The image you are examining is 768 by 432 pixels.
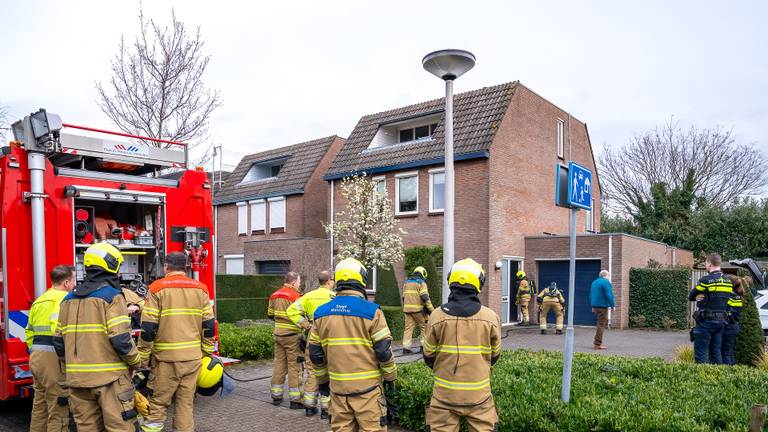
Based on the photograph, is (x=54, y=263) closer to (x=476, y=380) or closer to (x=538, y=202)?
(x=476, y=380)

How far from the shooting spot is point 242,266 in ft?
86.1

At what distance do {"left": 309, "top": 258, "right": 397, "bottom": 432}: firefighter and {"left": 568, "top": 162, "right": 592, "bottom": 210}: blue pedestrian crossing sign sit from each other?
2.58 meters

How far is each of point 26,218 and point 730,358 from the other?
10.4 meters

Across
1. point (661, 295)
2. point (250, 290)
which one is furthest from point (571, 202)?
point (250, 290)

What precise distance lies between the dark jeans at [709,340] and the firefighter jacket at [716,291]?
0.24 meters

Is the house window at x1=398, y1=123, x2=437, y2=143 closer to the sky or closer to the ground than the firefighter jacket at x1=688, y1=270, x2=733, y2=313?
closer to the sky

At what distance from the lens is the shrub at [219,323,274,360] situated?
10.8 meters

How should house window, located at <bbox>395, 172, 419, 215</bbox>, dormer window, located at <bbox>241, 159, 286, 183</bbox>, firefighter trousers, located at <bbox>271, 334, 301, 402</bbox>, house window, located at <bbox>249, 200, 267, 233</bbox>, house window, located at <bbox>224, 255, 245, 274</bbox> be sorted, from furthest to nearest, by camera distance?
dormer window, located at <bbox>241, 159, 286, 183</bbox>
house window, located at <bbox>224, 255, 245, 274</bbox>
house window, located at <bbox>249, 200, 267, 233</bbox>
house window, located at <bbox>395, 172, 419, 215</bbox>
firefighter trousers, located at <bbox>271, 334, 301, 402</bbox>

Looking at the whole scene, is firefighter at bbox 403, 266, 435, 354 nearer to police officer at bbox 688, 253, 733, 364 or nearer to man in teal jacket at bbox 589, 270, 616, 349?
man in teal jacket at bbox 589, 270, 616, 349

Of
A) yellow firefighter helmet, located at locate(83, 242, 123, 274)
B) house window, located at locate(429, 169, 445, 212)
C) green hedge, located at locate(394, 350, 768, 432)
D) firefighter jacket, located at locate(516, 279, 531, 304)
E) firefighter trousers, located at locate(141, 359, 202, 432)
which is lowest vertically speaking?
firefighter jacket, located at locate(516, 279, 531, 304)

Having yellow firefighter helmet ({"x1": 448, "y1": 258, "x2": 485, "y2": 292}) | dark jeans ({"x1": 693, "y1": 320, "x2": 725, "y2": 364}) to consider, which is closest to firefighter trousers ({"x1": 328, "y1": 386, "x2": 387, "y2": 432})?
yellow firefighter helmet ({"x1": 448, "y1": 258, "x2": 485, "y2": 292})

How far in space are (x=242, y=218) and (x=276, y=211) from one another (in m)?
2.44

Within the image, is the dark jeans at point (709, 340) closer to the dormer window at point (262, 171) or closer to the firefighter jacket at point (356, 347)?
the firefighter jacket at point (356, 347)

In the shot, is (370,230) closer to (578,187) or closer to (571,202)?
(578,187)
